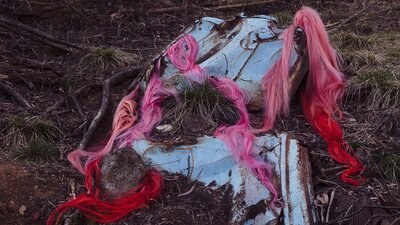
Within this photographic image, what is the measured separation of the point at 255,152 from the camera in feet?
14.3

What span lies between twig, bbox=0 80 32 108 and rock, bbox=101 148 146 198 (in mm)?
1663

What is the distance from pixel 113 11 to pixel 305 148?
13.8 ft

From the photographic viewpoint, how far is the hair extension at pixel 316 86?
191 inches

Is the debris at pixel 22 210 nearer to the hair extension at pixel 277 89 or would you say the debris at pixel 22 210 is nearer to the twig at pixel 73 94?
the twig at pixel 73 94

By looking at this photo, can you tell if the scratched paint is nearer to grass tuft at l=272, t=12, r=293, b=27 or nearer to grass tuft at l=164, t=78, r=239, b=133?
grass tuft at l=164, t=78, r=239, b=133

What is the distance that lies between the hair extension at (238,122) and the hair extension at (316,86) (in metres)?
0.21

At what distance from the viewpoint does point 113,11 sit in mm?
8031

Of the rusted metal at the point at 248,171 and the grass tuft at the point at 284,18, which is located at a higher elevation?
the rusted metal at the point at 248,171

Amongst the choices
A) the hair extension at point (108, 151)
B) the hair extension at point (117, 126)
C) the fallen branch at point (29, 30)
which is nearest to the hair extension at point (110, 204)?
the hair extension at point (108, 151)

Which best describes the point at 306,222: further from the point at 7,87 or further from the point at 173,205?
the point at 7,87

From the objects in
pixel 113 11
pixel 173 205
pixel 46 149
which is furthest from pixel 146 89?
pixel 113 11

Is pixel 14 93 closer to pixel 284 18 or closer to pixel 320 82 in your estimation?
pixel 320 82

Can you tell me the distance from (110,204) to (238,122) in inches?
45.7

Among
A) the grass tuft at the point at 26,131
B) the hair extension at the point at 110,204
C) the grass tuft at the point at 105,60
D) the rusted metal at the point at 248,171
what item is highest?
the rusted metal at the point at 248,171
